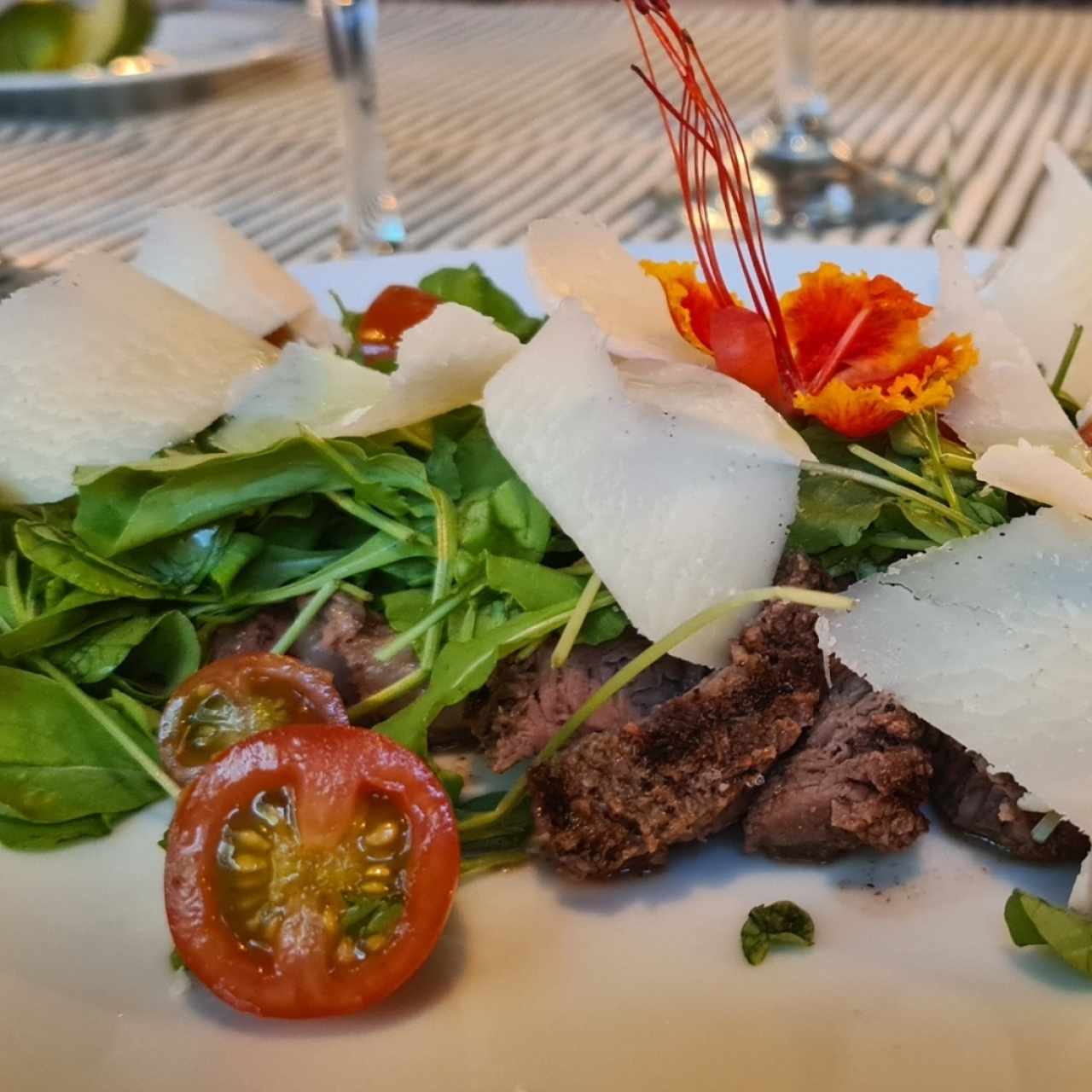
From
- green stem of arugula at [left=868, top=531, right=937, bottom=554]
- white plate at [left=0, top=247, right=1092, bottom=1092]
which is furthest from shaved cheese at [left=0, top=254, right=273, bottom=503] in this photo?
green stem of arugula at [left=868, top=531, right=937, bottom=554]

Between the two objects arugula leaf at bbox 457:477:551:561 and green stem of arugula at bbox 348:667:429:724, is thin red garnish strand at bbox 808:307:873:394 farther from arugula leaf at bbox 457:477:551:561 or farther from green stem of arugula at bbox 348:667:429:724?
green stem of arugula at bbox 348:667:429:724

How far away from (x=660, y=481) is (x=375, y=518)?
41 cm

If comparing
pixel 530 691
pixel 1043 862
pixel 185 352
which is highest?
pixel 185 352

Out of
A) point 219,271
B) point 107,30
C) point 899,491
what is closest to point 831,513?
point 899,491

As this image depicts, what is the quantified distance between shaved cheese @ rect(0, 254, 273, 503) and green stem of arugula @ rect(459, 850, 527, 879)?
691mm

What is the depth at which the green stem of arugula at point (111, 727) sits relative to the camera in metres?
1.52

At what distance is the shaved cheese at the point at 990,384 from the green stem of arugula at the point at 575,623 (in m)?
0.52

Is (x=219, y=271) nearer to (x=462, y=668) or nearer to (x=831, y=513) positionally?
(x=462, y=668)

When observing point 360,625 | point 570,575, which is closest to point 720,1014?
point 570,575

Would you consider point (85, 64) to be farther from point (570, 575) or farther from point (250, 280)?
point (570, 575)

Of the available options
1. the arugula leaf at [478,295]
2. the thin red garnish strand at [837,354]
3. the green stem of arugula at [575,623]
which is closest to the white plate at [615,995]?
the green stem of arugula at [575,623]

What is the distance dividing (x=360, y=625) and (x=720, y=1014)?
Result: 0.68m

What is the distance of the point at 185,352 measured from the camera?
1.77m

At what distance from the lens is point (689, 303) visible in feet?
5.89
